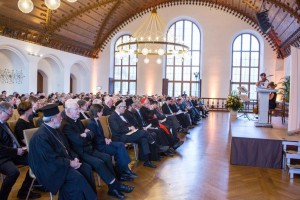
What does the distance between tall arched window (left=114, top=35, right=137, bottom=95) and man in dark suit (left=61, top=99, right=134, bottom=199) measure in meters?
17.0

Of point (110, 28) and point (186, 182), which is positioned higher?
point (110, 28)

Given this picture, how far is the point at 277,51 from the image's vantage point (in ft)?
61.5

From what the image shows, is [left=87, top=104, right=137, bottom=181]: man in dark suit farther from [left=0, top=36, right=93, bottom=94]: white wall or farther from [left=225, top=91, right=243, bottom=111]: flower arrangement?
[left=0, top=36, right=93, bottom=94]: white wall

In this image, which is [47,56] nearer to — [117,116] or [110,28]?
[110,28]

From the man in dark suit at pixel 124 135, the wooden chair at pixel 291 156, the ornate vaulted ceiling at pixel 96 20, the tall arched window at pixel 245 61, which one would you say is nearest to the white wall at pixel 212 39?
the ornate vaulted ceiling at pixel 96 20

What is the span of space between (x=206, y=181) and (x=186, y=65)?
1656 cm

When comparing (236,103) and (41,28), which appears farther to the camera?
(41,28)

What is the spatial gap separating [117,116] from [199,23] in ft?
52.2

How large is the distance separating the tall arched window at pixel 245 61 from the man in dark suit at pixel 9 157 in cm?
1769

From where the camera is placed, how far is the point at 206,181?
5000 millimetres

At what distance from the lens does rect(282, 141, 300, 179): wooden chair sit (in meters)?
5.36

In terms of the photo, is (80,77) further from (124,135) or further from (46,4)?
(124,135)

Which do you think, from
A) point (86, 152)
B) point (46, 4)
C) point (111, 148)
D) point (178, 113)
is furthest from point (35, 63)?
point (86, 152)

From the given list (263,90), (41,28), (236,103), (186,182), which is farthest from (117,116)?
(41,28)
